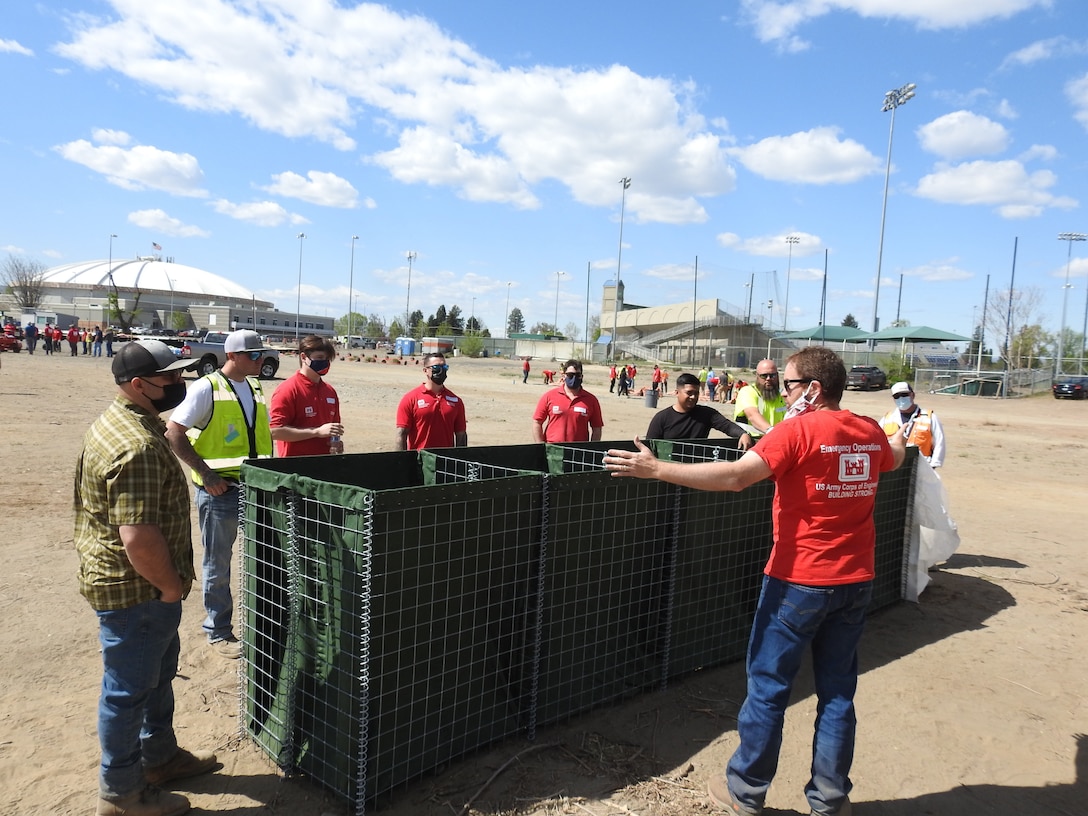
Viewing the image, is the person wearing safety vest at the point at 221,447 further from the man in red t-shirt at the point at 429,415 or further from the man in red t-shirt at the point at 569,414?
the man in red t-shirt at the point at 569,414

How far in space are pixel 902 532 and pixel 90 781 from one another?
5772 millimetres

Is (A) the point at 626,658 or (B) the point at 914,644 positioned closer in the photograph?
(A) the point at 626,658

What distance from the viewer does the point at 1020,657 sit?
4.89 meters

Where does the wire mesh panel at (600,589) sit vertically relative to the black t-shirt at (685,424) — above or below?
below

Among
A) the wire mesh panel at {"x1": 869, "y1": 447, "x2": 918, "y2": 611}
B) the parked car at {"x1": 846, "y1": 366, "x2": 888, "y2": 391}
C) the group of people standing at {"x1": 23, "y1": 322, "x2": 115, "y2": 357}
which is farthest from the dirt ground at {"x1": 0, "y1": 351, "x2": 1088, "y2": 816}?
the parked car at {"x1": 846, "y1": 366, "x2": 888, "y2": 391}

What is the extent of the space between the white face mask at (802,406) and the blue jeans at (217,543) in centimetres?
317

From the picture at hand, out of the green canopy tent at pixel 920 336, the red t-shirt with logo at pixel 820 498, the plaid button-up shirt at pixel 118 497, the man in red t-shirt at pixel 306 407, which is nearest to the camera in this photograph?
the plaid button-up shirt at pixel 118 497

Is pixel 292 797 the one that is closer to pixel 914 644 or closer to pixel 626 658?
pixel 626 658

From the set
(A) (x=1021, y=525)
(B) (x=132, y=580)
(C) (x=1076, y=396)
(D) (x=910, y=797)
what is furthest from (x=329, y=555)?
(C) (x=1076, y=396)

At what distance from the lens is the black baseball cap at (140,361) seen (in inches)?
108

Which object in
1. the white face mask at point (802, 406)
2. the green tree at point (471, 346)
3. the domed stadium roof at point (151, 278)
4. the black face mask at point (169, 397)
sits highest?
the domed stadium roof at point (151, 278)

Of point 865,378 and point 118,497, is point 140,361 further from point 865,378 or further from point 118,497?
point 865,378

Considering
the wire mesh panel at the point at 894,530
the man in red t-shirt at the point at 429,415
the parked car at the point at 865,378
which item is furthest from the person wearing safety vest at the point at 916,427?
the parked car at the point at 865,378

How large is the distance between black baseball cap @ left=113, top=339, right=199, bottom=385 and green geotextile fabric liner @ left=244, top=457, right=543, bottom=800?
0.65 metres
